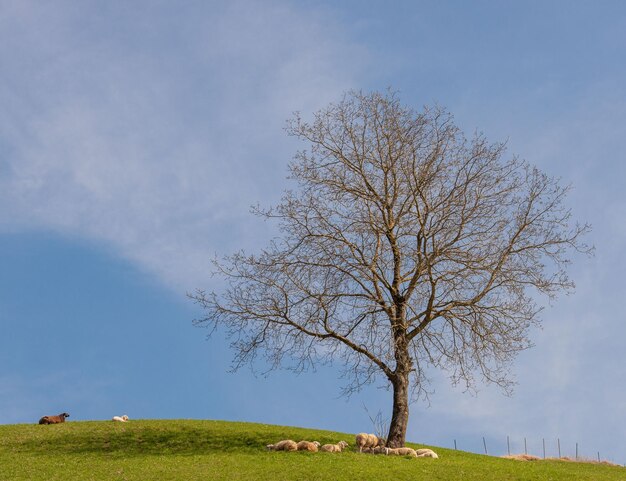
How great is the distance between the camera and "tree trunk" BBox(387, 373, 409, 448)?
32250mm

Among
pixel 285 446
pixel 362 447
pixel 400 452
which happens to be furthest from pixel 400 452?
pixel 285 446

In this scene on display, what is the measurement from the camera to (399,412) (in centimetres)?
3275

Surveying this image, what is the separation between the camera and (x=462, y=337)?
33781mm

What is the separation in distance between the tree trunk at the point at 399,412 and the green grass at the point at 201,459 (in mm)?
2279

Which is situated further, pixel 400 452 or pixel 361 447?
pixel 361 447

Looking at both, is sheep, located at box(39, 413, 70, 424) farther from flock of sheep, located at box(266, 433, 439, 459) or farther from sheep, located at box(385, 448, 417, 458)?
sheep, located at box(385, 448, 417, 458)

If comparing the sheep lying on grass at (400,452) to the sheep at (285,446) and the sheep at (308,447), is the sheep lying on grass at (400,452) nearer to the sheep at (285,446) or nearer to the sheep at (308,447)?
the sheep at (308,447)

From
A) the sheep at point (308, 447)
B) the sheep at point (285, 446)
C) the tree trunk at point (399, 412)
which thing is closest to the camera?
the sheep at point (308, 447)

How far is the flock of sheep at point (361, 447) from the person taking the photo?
2972cm

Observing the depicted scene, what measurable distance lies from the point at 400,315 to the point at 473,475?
375 inches

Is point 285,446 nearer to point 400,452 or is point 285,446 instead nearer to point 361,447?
point 361,447

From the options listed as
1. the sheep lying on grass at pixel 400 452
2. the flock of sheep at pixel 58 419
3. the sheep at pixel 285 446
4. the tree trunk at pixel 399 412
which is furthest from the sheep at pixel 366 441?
the flock of sheep at pixel 58 419

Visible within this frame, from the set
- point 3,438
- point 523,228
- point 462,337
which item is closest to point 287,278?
point 462,337

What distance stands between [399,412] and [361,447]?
296 cm
